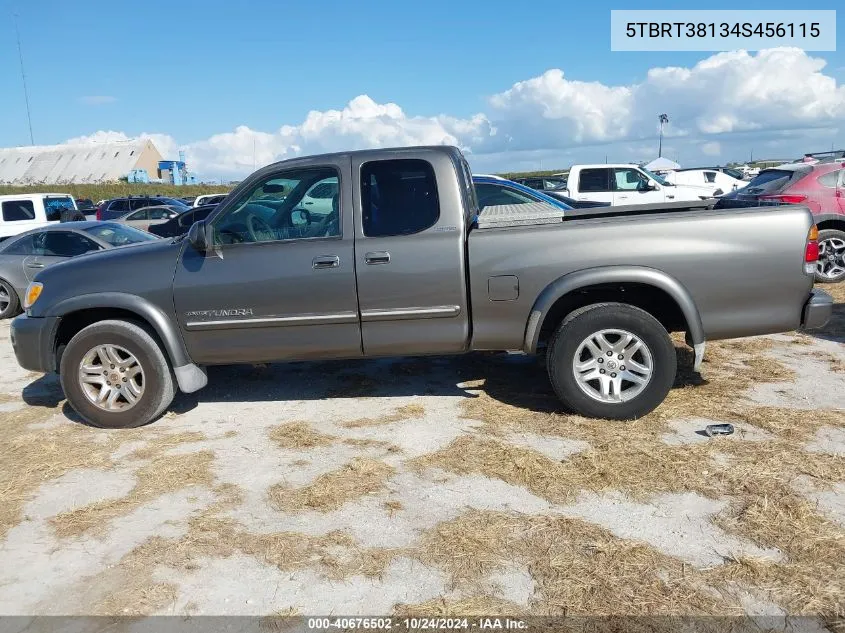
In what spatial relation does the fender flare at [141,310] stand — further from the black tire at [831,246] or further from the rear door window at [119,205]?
the rear door window at [119,205]

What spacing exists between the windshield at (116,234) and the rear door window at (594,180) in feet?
33.7

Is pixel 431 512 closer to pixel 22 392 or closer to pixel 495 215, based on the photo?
pixel 495 215

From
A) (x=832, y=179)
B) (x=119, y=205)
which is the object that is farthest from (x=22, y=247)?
(x=119, y=205)

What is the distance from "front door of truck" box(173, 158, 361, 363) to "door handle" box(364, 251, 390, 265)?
14 centimetres

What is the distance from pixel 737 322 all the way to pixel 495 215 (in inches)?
70.8

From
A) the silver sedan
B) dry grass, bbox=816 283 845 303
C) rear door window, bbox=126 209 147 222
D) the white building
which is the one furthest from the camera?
the white building

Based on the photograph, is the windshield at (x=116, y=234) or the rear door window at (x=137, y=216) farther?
the rear door window at (x=137, y=216)

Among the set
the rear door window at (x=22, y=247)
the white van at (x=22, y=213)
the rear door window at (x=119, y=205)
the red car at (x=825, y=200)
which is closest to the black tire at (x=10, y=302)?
the rear door window at (x=22, y=247)

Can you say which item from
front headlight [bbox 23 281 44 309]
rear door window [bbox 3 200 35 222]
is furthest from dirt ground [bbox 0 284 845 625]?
rear door window [bbox 3 200 35 222]

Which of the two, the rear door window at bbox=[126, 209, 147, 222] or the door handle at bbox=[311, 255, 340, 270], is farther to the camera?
the rear door window at bbox=[126, 209, 147, 222]

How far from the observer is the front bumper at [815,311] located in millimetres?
4254

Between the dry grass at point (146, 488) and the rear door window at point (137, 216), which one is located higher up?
the rear door window at point (137, 216)

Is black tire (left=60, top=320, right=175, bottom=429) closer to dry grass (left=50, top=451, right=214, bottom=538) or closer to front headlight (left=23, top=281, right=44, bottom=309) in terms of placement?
front headlight (left=23, top=281, right=44, bottom=309)

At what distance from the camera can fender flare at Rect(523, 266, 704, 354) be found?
4230 millimetres
